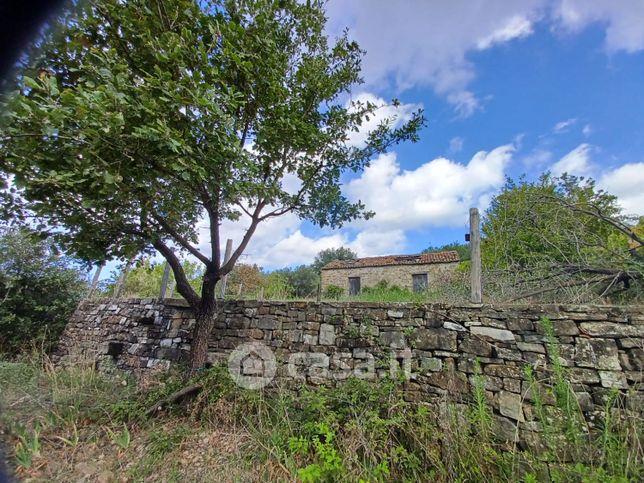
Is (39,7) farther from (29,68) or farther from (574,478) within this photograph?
(574,478)

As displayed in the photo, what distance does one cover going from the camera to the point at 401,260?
15.9 metres

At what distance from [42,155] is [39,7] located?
141 centimetres

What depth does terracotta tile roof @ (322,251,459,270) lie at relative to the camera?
14891mm

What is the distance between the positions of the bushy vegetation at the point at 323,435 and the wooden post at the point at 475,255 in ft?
2.69

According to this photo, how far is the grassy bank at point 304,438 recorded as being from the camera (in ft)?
7.18

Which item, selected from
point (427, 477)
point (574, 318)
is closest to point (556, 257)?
point (574, 318)

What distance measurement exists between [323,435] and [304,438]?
0.77 feet

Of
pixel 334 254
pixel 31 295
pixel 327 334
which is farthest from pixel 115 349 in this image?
pixel 334 254

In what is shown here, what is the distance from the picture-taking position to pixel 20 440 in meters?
2.72

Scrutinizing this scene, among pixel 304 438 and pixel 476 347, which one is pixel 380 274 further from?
pixel 304 438

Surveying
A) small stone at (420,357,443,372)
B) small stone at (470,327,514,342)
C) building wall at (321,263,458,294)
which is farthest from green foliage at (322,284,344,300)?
building wall at (321,263,458,294)

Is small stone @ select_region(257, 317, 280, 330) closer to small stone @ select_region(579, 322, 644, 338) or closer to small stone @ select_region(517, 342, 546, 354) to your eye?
small stone @ select_region(517, 342, 546, 354)

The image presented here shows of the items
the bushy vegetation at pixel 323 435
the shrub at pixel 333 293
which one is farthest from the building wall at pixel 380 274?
the bushy vegetation at pixel 323 435

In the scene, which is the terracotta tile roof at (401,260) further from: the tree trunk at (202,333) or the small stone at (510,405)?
the tree trunk at (202,333)
